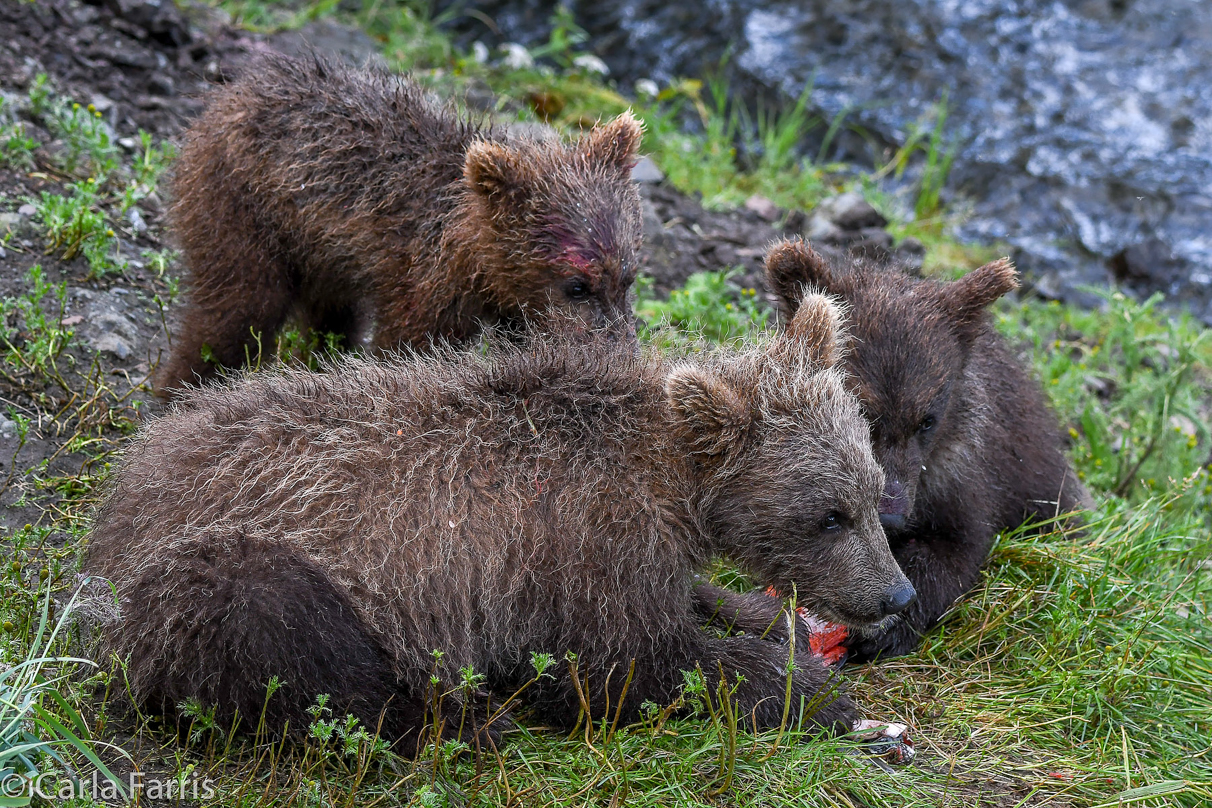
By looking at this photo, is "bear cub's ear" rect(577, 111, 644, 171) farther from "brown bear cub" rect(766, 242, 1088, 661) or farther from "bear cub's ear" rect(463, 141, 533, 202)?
"brown bear cub" rect(766, 242, 1088, 661)

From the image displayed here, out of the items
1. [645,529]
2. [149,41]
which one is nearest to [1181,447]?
[645,529]

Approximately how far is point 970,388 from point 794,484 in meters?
1.87

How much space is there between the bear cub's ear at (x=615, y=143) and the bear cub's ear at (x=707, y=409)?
2258 millimetres

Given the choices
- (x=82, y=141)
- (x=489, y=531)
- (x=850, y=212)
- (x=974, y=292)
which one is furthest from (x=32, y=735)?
(x=850, y=212)

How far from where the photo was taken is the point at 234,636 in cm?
394

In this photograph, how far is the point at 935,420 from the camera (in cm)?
558

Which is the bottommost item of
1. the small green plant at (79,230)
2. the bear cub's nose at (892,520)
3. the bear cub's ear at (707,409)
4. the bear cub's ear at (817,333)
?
the bear cub's nose at (892,520)

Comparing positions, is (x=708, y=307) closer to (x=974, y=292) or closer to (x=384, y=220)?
(x=974, y=292)

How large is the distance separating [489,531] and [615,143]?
2.90 meters

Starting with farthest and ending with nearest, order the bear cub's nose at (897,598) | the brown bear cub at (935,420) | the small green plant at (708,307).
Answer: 1. the small green plant at (708,307)
2. the brown bear cub at (935,420)
3. the bear cub's nose at (897,598)

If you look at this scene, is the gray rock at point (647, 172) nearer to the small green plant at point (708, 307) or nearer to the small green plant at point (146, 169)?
the small green plant at point (708, 307)

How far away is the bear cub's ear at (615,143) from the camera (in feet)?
20.9

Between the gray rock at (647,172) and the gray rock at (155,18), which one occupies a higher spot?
the gray rock at (155,18)

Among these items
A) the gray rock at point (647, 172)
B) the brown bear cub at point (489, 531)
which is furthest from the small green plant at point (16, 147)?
the gray rock at point (647, 172)
